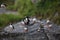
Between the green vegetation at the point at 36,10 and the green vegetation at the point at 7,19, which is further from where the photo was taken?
the green vegetation at the point at 36,10

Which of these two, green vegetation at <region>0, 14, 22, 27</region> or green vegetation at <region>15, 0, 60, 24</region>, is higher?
green vegetation at <region>15, 0, 60, 24</region>

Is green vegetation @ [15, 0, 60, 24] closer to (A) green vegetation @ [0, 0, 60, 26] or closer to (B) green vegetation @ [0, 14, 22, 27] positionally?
(A) green vegetation @ [0, 0, 60, 26]

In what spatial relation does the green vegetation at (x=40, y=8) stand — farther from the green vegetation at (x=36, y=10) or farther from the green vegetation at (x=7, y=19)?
the green vegetation at (x=7, y=19)

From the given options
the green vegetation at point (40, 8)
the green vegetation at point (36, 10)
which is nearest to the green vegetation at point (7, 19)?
the green vegetation at point (36, 10)

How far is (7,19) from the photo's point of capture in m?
8.97

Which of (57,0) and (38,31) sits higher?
(57,0)

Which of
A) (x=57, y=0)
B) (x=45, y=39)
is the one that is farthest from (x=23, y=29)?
(x=57, y=0)

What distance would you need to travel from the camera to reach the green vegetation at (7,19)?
8829 millimetres

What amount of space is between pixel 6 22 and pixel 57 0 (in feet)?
5.01

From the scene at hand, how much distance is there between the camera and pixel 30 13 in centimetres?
930

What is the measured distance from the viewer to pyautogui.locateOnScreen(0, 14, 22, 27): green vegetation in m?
8.83

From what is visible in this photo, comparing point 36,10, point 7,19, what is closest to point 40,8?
point 36,10

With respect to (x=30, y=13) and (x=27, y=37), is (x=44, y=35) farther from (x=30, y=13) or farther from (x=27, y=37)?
(x=30, y=13)


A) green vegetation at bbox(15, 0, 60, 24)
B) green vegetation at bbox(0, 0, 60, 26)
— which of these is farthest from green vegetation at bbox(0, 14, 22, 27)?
green vegetation at bbox(15, 0, 60, 24)
